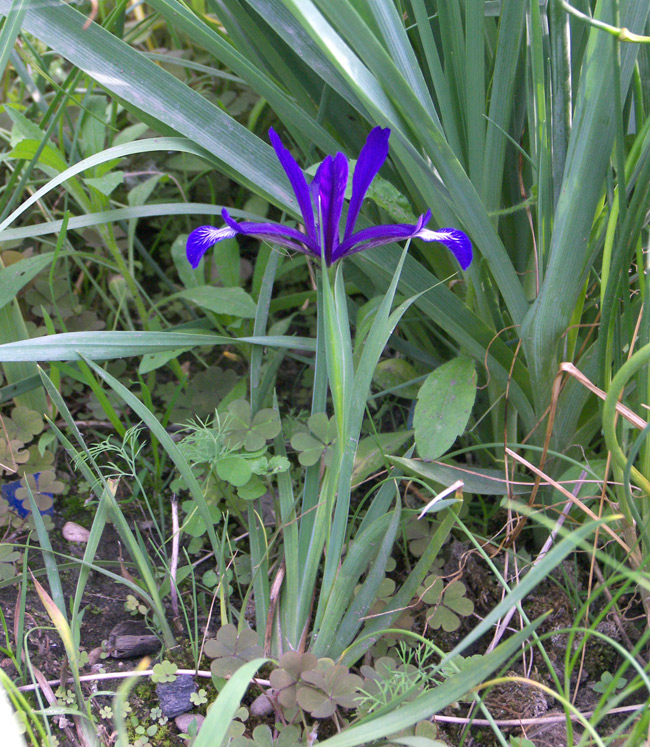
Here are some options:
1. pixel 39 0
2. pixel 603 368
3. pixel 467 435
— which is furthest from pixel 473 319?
pixel 39 0

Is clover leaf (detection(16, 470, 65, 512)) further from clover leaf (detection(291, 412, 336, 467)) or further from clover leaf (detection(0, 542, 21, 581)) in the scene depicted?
clover leaf (detection(291, 412, 336, 467))

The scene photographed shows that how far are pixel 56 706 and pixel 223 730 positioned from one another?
0.37 m

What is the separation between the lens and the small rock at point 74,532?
1.29 metres

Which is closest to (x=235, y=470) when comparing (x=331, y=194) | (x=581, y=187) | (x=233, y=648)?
(x=233, y=648)

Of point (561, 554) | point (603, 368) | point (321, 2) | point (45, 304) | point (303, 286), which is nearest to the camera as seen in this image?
point (561, 554)

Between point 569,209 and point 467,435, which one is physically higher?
point 569,209

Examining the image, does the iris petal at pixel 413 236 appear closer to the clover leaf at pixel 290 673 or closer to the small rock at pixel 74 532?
the clover leaf at pixel 290 673

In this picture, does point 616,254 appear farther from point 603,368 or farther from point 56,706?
point 56,706

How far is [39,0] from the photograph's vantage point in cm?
105

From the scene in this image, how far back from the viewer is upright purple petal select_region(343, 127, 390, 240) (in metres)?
0.93

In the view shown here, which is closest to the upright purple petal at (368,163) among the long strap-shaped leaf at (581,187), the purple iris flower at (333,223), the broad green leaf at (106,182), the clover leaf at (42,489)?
the purple iris flower at (333,223)

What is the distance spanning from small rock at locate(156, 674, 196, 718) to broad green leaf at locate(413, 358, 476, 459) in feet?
1.75

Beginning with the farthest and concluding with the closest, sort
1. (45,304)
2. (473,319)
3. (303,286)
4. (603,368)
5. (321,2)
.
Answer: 1. (303,286)
2. (45,304)
3. (473,319)
4. (603,368)
5. (321,2)

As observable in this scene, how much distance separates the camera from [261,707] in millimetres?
1025
